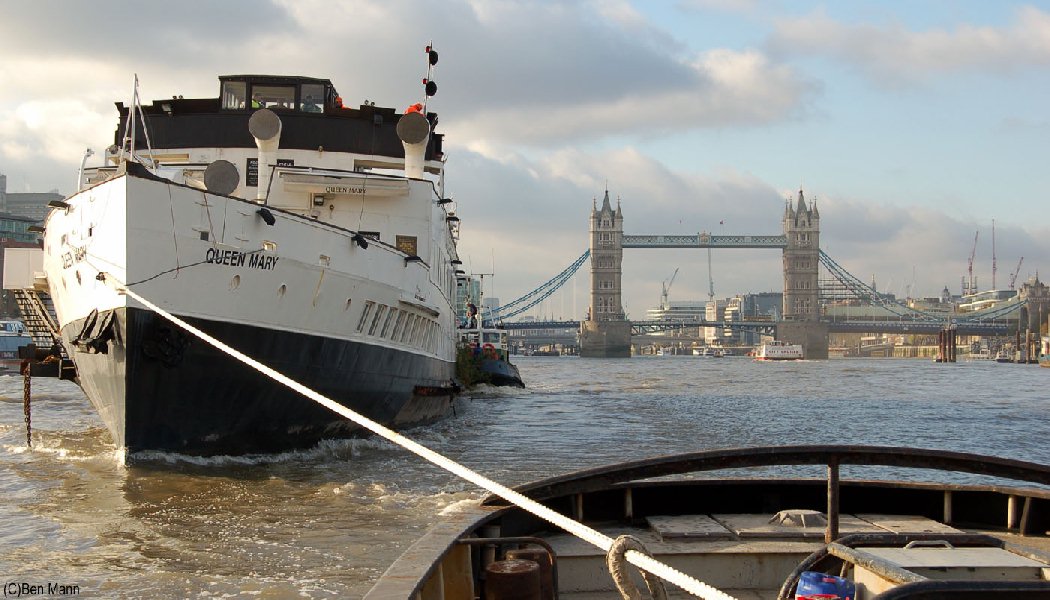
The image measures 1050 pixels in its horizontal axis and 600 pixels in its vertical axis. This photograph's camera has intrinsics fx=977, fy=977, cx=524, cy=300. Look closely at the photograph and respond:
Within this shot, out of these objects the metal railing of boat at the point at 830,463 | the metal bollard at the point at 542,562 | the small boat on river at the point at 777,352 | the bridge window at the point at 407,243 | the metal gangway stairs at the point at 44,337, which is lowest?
the small boat on river at the point at 777,352

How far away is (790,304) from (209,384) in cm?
17362

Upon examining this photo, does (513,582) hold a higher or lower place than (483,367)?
higher

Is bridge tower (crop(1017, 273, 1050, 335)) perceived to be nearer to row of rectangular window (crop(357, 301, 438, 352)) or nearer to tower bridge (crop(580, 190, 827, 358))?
tower bridge (crop(580, 190, 827, 358))

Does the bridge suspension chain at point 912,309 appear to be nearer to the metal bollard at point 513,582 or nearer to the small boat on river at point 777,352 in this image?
the small boat on river at point 777,352

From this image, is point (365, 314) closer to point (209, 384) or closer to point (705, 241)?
point (209, 384)

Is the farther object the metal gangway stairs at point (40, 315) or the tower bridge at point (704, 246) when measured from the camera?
the tower bridge at point (704, 246)

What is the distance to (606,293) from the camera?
18175 centimetres

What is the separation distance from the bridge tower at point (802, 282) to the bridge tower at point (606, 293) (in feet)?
88.5

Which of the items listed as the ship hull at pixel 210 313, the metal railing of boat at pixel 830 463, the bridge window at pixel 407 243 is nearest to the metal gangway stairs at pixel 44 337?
the ship hull at pixel 210 313

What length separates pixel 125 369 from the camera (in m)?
12.2

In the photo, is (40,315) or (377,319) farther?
(40,315)

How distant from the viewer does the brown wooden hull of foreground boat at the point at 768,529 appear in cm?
460

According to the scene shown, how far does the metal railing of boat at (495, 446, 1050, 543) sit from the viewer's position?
18.9 ft

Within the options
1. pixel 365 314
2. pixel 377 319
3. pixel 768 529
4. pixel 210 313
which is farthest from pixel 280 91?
pixel 768 529
